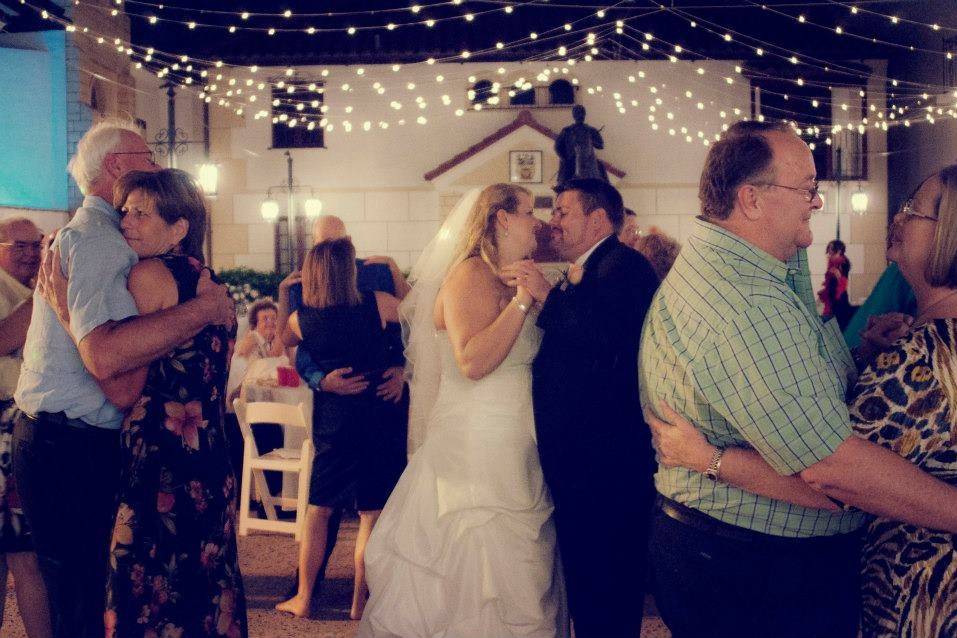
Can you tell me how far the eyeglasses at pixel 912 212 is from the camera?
162 cm

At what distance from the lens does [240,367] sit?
6.29 metres

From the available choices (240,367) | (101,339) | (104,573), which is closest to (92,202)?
(101,339)

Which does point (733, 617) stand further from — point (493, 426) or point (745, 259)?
point (493, 426)

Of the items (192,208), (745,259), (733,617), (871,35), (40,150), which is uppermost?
(871,35)

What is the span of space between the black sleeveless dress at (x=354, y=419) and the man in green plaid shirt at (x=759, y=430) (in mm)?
→ 2274

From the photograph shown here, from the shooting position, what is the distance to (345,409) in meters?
3.96

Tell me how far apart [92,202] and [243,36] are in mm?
14609

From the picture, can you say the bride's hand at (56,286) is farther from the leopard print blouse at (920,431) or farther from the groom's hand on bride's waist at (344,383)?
the leopard print blouse at (920,431)

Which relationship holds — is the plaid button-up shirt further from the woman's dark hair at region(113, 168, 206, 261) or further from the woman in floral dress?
the woman's dark hair at region(113, 168, 206, 261)

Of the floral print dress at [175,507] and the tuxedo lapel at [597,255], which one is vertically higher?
the tuxedo lapel at [597,255]

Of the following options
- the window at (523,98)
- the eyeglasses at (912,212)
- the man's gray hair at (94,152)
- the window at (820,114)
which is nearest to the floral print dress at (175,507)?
the man's gray hair at (94,152)

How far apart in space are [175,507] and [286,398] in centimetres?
300

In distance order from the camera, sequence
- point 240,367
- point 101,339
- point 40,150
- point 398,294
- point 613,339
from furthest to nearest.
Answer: point 40,150 → point 240,367 → point 398,294 → point 613,339 → point 101,339

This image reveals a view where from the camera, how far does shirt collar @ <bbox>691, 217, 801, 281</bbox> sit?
63.5 inches
